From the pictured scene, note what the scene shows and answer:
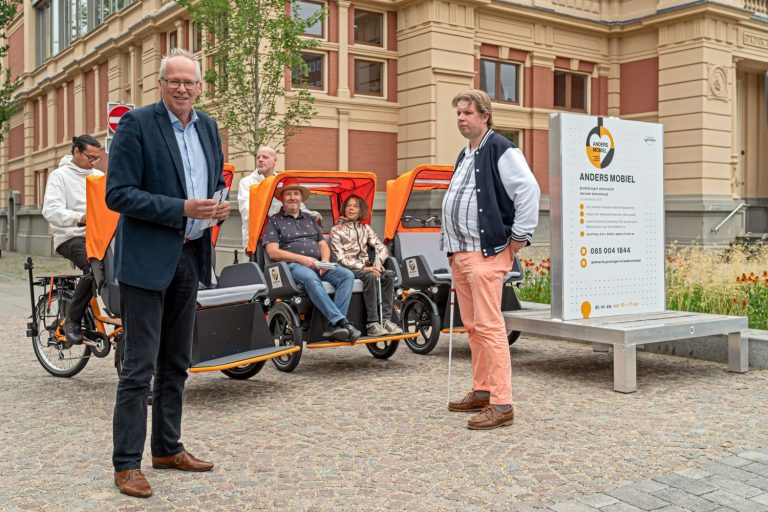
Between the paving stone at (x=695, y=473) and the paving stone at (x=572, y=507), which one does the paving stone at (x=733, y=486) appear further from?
the paving stone at (x=572, y=507)

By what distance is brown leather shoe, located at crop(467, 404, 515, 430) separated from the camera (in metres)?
5.40

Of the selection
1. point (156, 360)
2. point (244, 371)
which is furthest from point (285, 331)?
point (156, 360)

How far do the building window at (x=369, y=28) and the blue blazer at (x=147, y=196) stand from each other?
17.5 meters

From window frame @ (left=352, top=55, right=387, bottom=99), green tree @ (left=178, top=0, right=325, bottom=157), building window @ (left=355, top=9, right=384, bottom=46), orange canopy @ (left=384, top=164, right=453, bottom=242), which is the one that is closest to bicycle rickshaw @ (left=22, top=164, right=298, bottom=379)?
orange canopy @ (left=384, top=164, right=453, bottom=242)

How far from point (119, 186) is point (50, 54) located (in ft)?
113

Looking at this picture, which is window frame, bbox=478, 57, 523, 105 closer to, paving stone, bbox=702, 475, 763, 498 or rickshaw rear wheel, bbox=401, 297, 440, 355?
rickshaw rear wheel, bbox=401, 297, 440, 355

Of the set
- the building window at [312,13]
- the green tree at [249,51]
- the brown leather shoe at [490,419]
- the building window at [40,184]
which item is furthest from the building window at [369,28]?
the building window at [40,184]

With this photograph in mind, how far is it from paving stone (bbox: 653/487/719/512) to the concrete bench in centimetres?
→ 245

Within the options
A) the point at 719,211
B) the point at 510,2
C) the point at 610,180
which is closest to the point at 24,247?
the point at 510,2

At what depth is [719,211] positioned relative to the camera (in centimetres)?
2356

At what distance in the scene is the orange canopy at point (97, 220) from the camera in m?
6.41

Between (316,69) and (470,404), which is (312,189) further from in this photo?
(316,69)

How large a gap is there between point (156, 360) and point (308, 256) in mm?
3662

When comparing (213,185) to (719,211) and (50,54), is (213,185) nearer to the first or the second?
(719,211)
